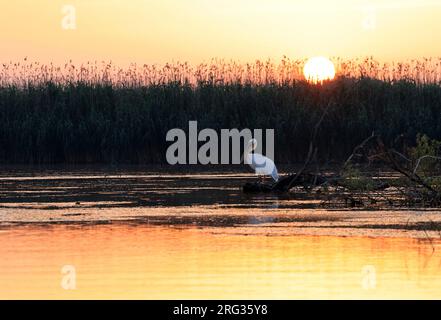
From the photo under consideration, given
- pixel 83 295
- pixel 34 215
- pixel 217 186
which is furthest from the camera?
pixel 217 186

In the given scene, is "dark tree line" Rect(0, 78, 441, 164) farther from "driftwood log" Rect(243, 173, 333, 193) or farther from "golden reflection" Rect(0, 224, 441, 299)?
"golden reflection" Rect(0, 224, 441, 299)

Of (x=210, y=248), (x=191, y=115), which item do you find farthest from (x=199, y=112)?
(x=210, y=248)

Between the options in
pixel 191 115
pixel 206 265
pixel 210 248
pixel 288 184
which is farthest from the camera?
pixel 191 115

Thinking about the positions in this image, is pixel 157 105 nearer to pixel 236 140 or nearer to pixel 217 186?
pixel 236 140

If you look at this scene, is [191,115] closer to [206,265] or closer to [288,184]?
[288,184]

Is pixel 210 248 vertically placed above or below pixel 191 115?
below

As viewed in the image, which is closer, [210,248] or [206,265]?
[206,265]

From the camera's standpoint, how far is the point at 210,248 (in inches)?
427

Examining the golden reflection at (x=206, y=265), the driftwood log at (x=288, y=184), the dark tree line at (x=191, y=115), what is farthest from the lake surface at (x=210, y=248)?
the dark tree line at (x=191, y=115)

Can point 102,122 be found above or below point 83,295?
above

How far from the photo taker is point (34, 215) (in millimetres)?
14031

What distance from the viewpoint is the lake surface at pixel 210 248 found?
28.4 ft
